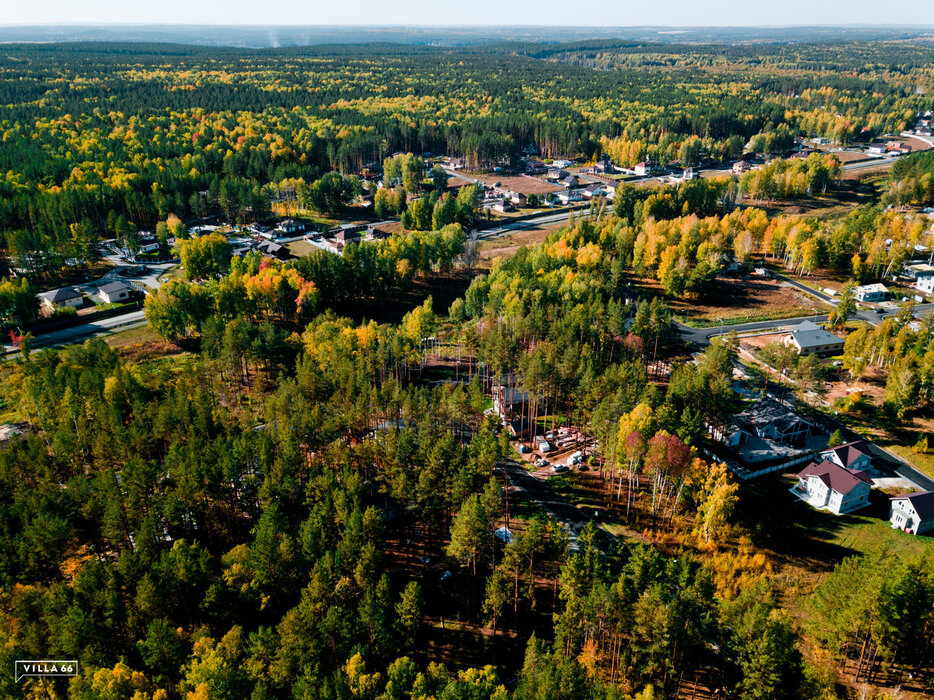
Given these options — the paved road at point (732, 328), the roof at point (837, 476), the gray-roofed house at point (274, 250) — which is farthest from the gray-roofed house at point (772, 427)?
the gray-roofed house at point (274, 250)

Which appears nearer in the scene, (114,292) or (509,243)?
(114,292)

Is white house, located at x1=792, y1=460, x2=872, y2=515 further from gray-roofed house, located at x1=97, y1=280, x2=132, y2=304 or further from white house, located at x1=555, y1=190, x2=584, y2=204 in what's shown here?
white house, located at x1=555, y1=190, x2=584, y2=204

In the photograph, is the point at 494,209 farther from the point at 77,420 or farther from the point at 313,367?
the point at 77,420

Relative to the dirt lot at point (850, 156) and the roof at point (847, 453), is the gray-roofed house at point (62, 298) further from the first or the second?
the dirt lot at point (850, 156)

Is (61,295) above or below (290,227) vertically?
below

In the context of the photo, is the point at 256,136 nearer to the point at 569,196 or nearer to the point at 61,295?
the point at 569,196

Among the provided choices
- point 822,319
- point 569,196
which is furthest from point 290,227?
point 822,319
